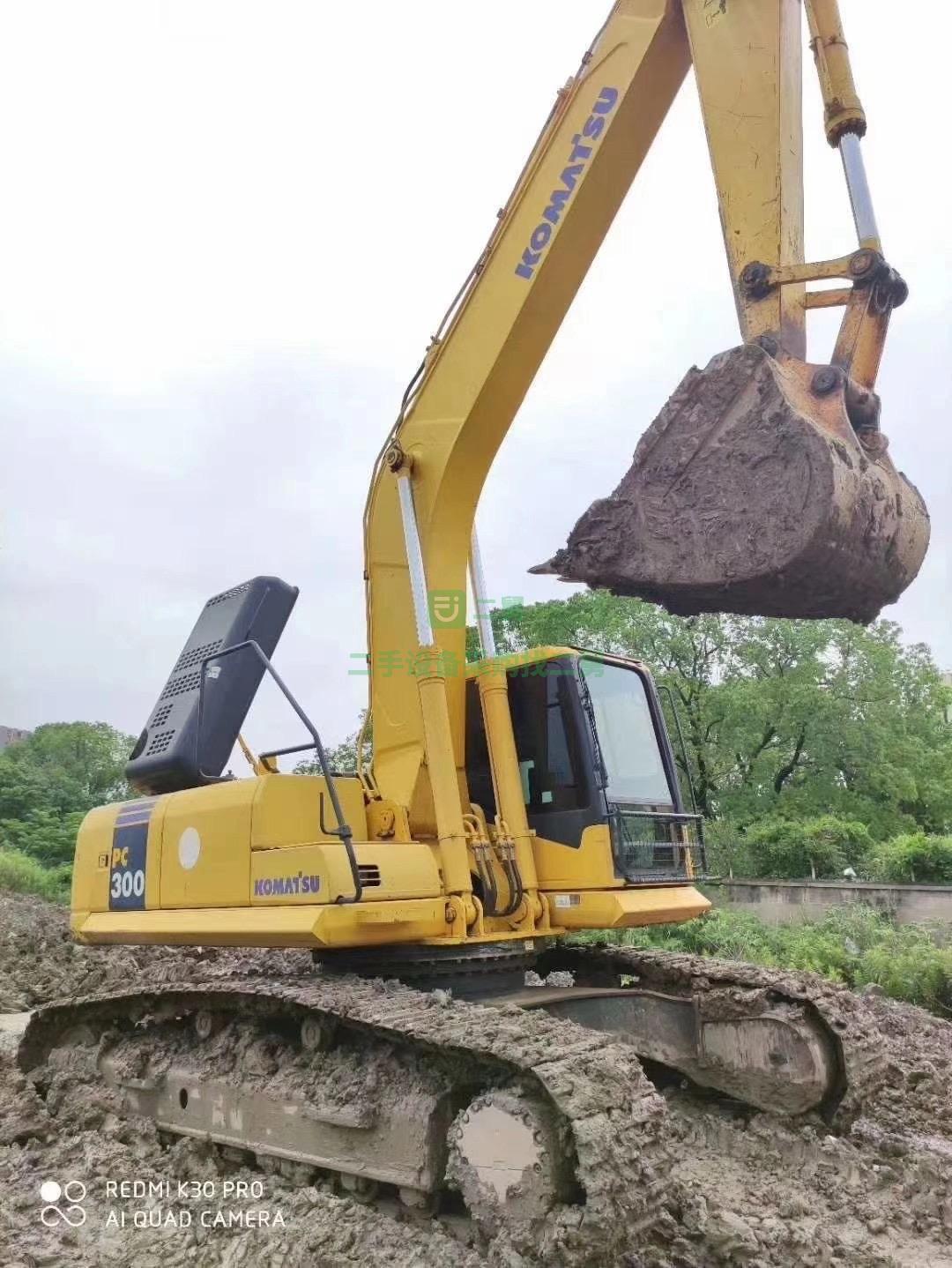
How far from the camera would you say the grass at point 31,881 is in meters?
20.4

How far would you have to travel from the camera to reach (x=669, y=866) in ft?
18.3

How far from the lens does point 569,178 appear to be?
5387mm

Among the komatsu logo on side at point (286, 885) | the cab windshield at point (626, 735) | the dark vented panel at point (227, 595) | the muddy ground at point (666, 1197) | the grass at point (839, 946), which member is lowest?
the muddy ground at point (666, 1197)

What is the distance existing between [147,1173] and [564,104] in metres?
5.86

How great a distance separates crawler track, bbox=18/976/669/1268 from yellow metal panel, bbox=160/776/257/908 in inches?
18.0

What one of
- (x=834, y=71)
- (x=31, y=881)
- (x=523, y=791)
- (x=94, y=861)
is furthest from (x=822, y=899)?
(x=31, y=881)

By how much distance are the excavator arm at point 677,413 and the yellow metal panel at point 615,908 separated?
2.01 ft

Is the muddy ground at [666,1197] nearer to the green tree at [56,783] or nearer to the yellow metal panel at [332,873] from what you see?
the yellow metal panel at [332,873]

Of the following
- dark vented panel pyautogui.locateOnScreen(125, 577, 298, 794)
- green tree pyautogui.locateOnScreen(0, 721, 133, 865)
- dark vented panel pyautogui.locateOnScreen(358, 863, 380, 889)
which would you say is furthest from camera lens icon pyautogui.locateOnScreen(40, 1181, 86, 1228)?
green tree pyautogui.locateOnScreen(0, 721, 133, 865)

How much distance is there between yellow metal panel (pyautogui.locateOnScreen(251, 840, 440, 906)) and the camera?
15.6 feet

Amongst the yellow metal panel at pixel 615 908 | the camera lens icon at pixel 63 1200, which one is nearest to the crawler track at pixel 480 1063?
the camera lens icon at pixel 63 1200

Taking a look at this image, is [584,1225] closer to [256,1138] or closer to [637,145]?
[256,1138]

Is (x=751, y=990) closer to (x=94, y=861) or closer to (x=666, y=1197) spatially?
(x=666, y=1197)

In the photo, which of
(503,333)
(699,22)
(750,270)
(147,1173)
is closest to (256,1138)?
(147,1173)
